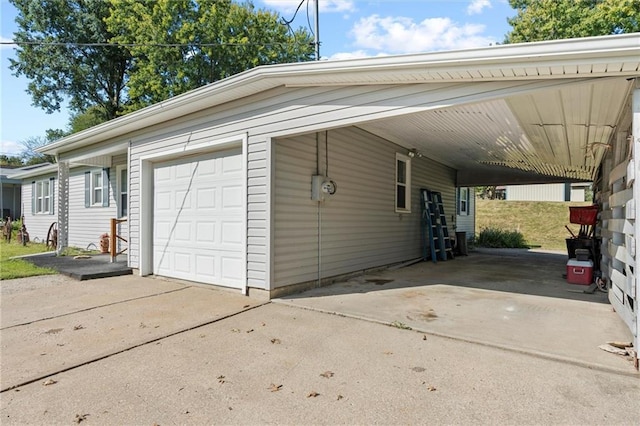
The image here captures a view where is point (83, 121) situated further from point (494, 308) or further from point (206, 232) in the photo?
point (494, 308)

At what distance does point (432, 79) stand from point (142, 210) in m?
5.79

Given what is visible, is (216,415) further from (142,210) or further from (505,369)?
(142,210)

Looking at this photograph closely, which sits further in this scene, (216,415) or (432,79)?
(432,79)

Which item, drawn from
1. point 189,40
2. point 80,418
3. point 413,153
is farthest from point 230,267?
point 189,40

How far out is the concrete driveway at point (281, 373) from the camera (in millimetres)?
2303

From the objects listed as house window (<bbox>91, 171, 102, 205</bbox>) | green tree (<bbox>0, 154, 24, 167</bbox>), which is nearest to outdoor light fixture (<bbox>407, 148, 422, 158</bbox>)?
house window (<bbox>91, 171, 102, 205</bbox>)

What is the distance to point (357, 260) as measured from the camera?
23.7 ft

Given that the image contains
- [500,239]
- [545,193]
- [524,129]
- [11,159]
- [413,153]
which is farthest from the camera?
[11,159]

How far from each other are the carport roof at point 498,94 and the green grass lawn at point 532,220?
8190 millimetres

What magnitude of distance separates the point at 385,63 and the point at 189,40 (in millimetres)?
17854

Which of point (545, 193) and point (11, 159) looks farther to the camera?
point (11, 159)

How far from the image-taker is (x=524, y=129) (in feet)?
19.0

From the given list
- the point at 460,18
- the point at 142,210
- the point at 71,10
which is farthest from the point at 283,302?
the point at 71,10

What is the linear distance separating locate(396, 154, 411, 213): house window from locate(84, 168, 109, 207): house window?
7964mm
